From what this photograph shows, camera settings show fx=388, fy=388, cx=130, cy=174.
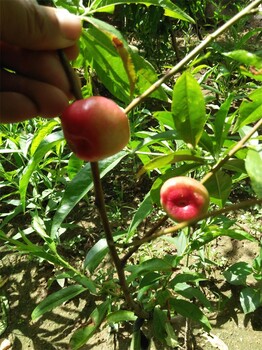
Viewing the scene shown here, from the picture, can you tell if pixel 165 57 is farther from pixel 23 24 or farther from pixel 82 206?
pixel 23 24

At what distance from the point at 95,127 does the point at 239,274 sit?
45.6 inches

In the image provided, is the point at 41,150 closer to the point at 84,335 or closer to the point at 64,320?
the point at 84,335

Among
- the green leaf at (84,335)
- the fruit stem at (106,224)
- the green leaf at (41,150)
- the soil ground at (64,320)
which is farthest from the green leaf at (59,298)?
the green leaf at (41,150)

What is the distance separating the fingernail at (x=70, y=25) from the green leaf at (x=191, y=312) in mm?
937

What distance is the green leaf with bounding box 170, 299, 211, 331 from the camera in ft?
4.10

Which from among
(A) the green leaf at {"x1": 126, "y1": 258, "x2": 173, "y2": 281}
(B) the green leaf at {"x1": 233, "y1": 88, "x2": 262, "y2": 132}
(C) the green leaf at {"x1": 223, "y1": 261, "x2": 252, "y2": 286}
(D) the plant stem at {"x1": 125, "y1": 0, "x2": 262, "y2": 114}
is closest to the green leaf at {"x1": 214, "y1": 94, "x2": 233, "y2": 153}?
(B) the green leaf at {"x1": 233, "y1": 88, "x2": 262, "y2": 132}

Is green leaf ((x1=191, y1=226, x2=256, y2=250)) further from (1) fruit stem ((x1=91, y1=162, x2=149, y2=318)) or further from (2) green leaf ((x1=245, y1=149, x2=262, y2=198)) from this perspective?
(2) green leaf ((x1=245, y1=149, x2=262, y2=198))

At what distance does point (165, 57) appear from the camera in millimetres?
3023

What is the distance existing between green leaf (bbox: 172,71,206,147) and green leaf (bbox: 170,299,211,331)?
0.67m

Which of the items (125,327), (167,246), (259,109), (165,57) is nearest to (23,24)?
(259,109)

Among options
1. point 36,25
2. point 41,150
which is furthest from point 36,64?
point 41,150

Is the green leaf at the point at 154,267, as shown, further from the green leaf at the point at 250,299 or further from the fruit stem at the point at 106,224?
the green leaf at the point at 250,299

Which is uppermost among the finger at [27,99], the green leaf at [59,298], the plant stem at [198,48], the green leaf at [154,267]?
the plant stem at [198,48]

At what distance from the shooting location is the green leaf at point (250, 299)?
1.48 metres
